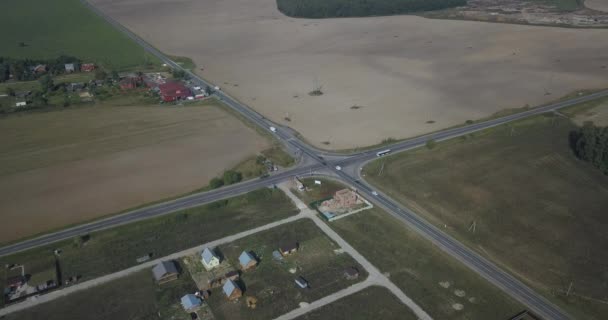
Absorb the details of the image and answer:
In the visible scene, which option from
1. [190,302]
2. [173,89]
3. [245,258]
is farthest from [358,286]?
[173,89]

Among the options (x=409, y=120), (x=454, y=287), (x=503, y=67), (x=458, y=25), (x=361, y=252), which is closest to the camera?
(x=454, y=287)

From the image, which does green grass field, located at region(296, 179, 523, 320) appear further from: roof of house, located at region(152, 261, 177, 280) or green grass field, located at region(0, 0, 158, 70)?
green grass field, located at region(0, 0, 158, 70)

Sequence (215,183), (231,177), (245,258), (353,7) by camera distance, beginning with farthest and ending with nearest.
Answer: (353,7), (231,177), (215,183), (245,258)

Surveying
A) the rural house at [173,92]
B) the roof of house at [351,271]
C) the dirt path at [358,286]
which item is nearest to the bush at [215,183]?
the dirt path at [358,286]

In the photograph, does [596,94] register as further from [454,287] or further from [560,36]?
[454,287]

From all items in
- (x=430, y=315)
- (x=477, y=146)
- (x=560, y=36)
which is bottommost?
(x=430, y=315)

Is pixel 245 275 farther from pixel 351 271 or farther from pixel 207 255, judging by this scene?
pixel 351 271

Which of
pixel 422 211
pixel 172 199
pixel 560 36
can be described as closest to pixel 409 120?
pixel 422 211

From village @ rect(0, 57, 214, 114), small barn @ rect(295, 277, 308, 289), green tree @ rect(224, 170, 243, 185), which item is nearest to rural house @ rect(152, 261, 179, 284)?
small barn @ rect(295, 277, 308, 289)
